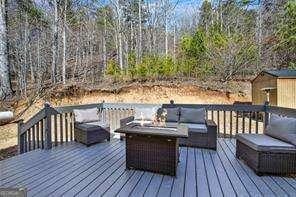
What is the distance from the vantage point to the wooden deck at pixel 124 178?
3.43 metres

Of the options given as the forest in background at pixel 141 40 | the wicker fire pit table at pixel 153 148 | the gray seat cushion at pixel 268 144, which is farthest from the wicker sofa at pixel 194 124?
the forest in background at pixel 141 40

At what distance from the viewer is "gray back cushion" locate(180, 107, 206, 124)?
6070mm

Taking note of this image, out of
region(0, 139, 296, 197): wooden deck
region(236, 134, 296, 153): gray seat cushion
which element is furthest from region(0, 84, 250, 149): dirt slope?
region(236, 134, 296, 153): gray seat cushion

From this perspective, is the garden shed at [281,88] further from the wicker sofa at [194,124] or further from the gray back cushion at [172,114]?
the gray back cushion at [172,114]

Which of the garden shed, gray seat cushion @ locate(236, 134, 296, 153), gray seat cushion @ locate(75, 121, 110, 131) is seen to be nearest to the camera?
gray seat cushion @ locate(236, 134, 296, 153)

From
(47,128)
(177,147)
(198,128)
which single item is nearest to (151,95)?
(198,128)

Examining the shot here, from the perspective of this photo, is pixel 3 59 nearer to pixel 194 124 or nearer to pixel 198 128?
pixel 194 124

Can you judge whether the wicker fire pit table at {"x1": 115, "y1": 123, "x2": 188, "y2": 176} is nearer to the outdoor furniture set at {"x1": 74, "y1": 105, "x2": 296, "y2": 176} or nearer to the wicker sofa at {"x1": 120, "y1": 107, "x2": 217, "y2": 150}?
the outdoor furniture set at {"x1": 74, "y1": 105, "x2": 296, "y2": 176}

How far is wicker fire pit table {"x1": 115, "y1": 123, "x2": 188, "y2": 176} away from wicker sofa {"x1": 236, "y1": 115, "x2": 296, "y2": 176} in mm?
1037

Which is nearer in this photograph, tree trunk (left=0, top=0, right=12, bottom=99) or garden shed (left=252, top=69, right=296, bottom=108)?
tree trunk (left=0, top=0, right=12, bottom=99)

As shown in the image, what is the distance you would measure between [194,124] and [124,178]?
2.48 meters

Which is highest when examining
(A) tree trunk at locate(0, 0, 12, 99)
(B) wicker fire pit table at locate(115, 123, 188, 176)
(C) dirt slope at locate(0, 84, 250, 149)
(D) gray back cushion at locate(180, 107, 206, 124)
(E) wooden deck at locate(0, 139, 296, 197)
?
(A) tree trunk at locate(0, 0, 12, 99)

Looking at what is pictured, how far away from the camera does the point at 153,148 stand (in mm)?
4145

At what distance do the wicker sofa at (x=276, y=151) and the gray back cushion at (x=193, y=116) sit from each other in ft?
5.83
